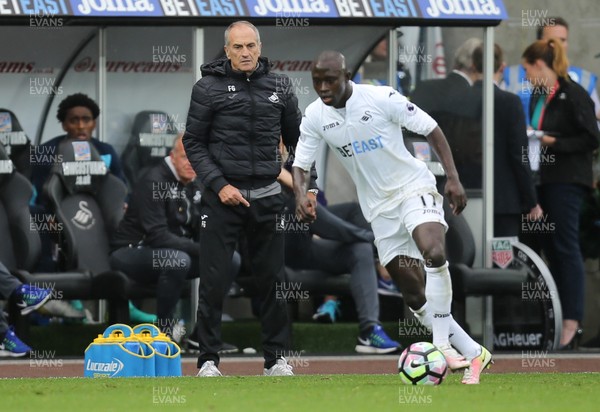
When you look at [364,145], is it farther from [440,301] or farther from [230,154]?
[440,301]

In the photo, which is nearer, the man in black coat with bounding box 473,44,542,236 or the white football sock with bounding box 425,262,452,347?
the white football sock with bounding box 425,262,452,347

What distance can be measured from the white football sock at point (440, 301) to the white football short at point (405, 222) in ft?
1.27

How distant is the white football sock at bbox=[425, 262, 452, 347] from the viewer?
32.8 feet

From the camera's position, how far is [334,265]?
45.2 ft

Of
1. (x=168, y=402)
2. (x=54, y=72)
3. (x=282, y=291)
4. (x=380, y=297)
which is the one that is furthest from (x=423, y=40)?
(x=168, y=402)

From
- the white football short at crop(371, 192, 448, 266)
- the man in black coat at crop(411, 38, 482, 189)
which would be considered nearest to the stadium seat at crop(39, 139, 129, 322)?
the man in black coat at crop(411, 38, 482, 189)

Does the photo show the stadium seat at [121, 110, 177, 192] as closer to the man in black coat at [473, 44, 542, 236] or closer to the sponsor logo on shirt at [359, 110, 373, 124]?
the man in black coat at [473, 44, 542, 236]

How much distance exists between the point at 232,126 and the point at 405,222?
1341 mm

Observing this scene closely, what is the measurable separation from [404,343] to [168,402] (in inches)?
238

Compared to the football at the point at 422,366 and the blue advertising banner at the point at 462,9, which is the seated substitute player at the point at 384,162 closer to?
the football at the point at 422,366

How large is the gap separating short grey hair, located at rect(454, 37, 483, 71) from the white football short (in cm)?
428

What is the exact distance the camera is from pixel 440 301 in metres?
10.0

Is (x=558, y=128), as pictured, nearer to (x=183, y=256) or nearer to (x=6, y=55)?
(x=183, y=256)

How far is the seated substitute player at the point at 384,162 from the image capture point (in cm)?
1034
